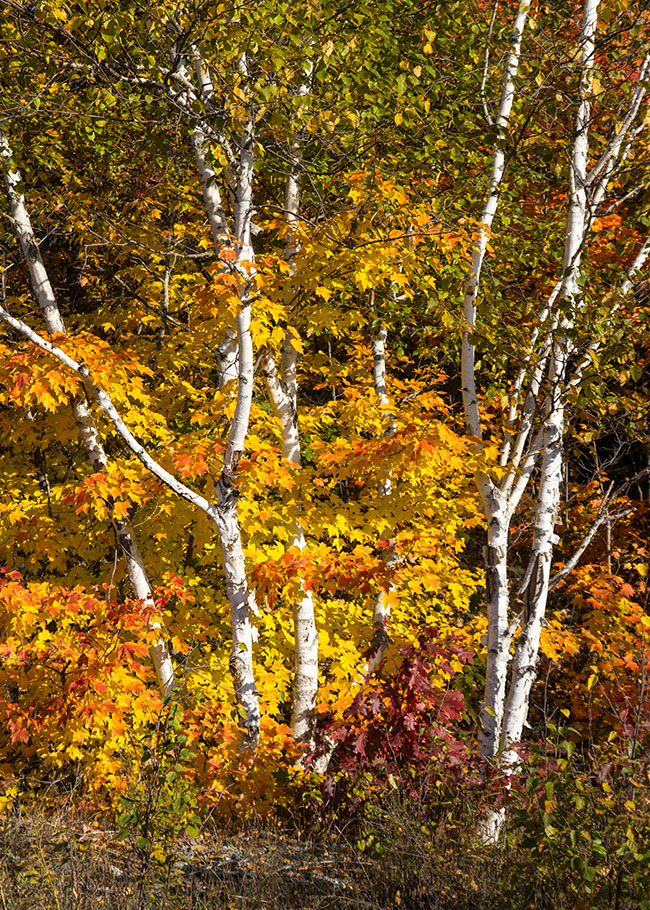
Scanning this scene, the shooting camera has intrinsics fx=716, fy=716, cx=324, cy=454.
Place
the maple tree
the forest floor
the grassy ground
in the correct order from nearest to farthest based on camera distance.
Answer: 1. the grassy ground
2. the forest floor
3. the maple tree

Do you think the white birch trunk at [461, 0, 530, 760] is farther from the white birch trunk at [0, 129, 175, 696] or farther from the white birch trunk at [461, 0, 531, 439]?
the white birch trunk at [0, 129, 175, 696]

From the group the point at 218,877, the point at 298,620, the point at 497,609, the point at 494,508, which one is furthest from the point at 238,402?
the point at 218,877

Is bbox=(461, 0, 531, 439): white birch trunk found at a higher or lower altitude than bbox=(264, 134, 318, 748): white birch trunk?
higher

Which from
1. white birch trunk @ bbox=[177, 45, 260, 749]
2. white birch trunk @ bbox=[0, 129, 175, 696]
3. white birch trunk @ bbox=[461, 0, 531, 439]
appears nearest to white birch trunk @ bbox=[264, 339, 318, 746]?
white birch trunk @ bbox=[177, 45, 260, 749]

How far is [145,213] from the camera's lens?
7715mm

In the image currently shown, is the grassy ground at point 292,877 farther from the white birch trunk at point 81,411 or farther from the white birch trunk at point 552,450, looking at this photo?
the white birch trunk at point 81,411

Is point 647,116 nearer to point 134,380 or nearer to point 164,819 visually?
point 134,380

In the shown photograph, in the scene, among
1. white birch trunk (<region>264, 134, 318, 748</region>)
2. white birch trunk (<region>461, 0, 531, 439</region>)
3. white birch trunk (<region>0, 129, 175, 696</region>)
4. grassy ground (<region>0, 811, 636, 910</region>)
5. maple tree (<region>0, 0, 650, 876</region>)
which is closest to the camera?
grassy ground (<region>0, 811, 636, 910</region>)

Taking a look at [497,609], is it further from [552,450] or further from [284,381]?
[284,381]

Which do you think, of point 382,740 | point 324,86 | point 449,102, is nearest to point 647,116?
point 449,102

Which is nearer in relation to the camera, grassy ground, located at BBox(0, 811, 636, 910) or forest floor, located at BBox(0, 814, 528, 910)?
grassy ground, located at BBox(0, 811, 636, 910)

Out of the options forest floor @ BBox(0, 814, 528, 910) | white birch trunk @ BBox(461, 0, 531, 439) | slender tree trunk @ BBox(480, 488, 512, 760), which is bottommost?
forest floor @ BBox(0, 814, 528, 910)

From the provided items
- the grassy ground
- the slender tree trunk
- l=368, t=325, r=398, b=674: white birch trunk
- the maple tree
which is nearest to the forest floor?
the grassy ground

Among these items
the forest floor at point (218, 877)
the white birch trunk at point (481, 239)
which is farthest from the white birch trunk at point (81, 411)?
the white birch trunk at point (481, 239)
